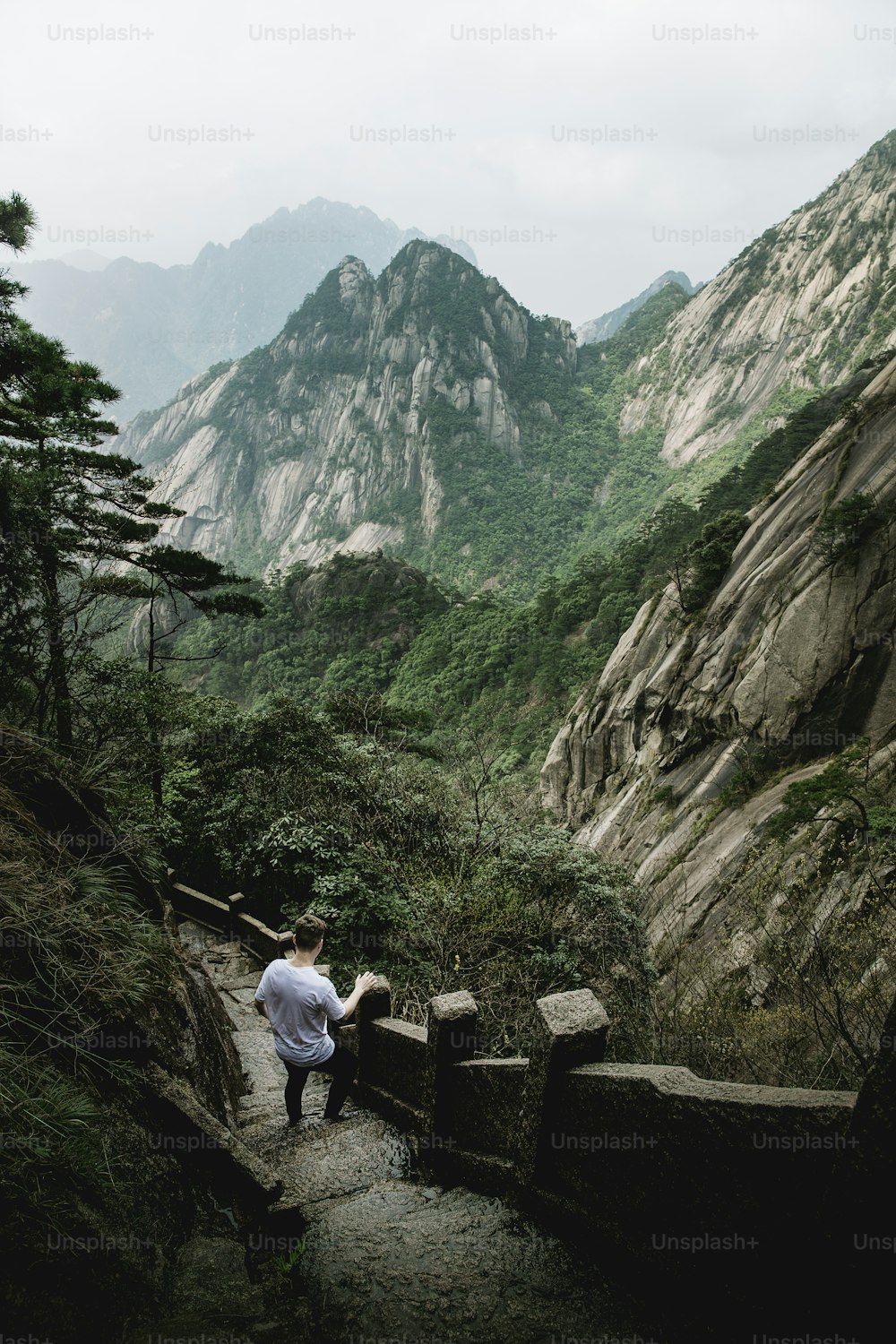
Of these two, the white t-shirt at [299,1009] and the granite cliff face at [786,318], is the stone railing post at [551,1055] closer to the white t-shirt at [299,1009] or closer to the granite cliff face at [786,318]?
the white t-shirt at [299,1009]

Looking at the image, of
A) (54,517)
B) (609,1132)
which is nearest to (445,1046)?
(609,1132)

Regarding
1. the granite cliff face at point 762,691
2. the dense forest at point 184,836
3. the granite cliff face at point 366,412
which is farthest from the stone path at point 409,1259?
the granite cliff face at point 366,412

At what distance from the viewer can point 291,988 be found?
421cm

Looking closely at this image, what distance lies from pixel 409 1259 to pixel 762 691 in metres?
11.3

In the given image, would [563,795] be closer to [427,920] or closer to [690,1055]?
[427,920]

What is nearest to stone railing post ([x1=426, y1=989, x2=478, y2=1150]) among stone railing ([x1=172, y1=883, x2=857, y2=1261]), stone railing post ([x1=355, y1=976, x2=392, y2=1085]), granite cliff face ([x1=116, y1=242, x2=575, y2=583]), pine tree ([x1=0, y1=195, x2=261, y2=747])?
stone railing ([x1=172, y1=883, x2=857, y2=1261])

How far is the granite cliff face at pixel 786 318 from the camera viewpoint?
65.6 m

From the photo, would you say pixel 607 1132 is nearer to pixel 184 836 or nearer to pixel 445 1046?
pixel 445 1046

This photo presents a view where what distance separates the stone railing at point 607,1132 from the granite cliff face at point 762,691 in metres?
4.35

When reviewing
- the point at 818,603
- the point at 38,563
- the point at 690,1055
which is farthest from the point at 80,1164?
the point at 818,603

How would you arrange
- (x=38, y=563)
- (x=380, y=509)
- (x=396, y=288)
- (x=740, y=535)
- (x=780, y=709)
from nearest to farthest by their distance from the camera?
(x=38, y=563), (x=780, y=709), (x=740, y=535), (x=380, y=509), (x=396, y=288)

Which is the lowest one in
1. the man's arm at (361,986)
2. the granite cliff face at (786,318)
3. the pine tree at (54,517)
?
the man's arm at (361,986)

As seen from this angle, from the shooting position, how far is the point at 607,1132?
2.86 m

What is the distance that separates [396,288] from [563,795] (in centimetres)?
12582
